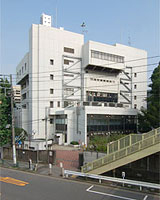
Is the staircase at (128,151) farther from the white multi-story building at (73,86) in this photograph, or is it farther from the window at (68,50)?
the window at (68,50)

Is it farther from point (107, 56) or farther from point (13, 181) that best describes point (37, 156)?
point (107, 56)

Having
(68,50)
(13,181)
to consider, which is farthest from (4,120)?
(68,50)

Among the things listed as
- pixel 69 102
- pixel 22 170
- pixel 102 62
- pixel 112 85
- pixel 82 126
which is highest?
pixel 102 62

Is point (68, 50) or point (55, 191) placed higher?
point (68, 50)

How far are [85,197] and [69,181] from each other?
3215 millimetres

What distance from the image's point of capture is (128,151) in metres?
12.5

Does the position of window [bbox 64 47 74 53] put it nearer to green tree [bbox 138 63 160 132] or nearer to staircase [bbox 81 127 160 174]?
green tree [bbox 138 63 160 132]

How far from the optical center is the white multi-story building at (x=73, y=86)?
3272 centimetres

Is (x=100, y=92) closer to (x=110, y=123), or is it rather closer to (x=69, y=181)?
(x=110, y=123)

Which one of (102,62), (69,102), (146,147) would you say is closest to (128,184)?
(146,147)

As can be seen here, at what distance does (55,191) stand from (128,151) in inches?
226

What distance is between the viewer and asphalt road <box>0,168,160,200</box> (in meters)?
9.87

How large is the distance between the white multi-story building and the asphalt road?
58.6 feet

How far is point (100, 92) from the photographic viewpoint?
42.9 m
